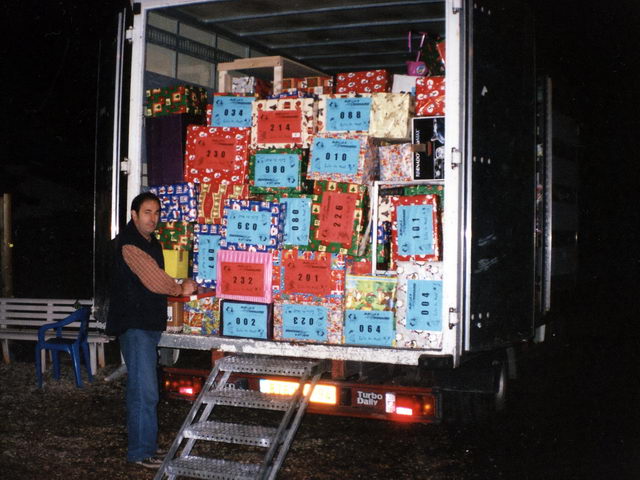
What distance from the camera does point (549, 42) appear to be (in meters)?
6.66

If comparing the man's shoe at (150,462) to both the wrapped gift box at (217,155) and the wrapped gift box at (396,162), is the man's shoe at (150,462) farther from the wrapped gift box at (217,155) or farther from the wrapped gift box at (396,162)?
the wrapped gift box at (396,162)

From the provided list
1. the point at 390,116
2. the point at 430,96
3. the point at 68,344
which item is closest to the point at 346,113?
the point at 390,116

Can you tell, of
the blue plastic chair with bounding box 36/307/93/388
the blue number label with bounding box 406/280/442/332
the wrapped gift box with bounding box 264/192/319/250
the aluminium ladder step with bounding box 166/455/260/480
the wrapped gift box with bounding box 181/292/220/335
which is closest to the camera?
the aluminium ladder step with bounding box 166/455/260/480

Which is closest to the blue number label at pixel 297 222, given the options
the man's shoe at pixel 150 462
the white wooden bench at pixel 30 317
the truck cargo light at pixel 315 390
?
the truck cargo light at pixel 315 390

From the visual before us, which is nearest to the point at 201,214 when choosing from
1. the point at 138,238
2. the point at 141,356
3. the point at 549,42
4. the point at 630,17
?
the point at 138,238

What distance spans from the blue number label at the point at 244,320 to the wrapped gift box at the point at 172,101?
57.9 inches

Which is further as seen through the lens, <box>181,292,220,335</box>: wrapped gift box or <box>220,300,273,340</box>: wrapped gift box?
<box>181,292,220,335</box>: wrapped gift box

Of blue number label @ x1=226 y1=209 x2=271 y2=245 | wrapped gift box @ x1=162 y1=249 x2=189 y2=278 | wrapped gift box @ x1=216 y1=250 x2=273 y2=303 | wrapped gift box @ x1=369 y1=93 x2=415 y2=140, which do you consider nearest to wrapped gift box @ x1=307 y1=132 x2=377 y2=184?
wrapped gift box @ x1=369 y1=93 x2=415 y2=140

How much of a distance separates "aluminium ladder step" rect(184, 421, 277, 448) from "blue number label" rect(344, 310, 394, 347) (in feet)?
2.57

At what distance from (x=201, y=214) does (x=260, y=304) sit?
84cm

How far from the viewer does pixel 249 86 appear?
5.50 m

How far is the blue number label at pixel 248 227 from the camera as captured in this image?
16.5 feet

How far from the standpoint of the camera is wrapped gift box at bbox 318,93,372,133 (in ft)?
16.3

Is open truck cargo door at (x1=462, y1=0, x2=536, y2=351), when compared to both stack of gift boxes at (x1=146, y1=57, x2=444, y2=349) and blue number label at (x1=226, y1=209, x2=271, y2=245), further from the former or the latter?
blue number label at (x1=226, y1=209, x2=271, y2=245)
